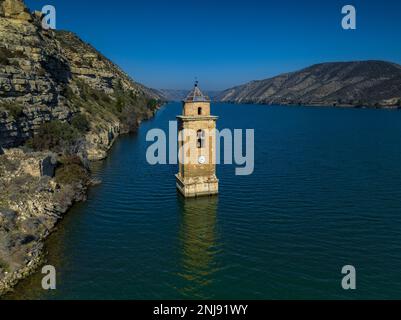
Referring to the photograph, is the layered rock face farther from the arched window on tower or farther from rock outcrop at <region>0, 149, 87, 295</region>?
the arched window on tower

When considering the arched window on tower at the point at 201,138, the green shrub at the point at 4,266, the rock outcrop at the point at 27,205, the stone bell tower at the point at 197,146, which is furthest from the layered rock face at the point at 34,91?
the arched window on tower at the point at 201,138

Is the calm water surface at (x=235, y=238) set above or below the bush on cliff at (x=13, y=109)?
below

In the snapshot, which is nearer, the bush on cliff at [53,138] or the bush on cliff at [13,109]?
the bush on cliff at [13,109]

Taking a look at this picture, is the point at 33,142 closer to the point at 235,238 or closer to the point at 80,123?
the point at 80,123

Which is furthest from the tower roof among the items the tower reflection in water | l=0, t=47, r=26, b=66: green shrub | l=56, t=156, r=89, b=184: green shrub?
l=0, t=47, r=26, b=66: green shrub

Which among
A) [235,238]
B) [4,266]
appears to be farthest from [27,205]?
[235,238]

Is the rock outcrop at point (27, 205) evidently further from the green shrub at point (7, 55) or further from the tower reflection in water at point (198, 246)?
the green shrub at point (7, 55)
